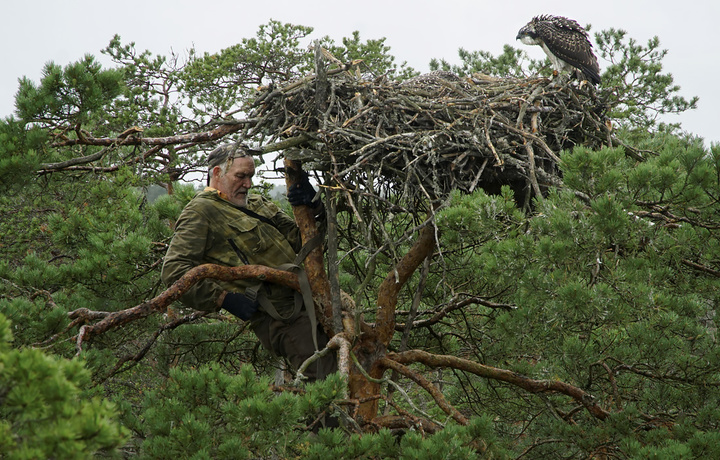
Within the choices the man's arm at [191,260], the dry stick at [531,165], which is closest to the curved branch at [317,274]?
the man's arm at [191,260]

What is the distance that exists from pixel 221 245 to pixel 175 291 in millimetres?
857

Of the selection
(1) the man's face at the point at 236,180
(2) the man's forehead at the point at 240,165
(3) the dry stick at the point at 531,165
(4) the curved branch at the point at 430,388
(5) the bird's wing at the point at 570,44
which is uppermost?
(5) the bird's wing at the point at 570,44

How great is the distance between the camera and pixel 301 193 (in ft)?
13.9

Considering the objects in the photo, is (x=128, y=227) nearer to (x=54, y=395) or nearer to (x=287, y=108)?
(x=287, y=108)

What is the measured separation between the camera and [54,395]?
5.49 feet

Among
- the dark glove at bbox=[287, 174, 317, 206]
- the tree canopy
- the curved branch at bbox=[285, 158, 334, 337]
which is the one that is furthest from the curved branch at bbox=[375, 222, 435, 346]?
the dark glove at bbox=[287, 174, 317, 206]

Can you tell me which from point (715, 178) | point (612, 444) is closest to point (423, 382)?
point (612, 444)

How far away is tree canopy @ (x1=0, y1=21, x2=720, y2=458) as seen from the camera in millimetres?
2717

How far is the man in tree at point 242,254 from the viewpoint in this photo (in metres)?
3.91

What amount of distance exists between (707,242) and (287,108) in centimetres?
259

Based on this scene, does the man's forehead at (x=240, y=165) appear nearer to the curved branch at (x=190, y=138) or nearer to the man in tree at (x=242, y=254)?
the man in tree at (x=242, y=254)

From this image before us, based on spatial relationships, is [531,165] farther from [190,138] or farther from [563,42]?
[563,42]

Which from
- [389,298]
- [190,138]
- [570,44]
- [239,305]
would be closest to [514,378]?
[389,298]

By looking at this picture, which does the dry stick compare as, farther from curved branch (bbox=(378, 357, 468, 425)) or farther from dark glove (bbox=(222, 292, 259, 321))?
dark glove (bbox=(222, 292, 259, 321))
